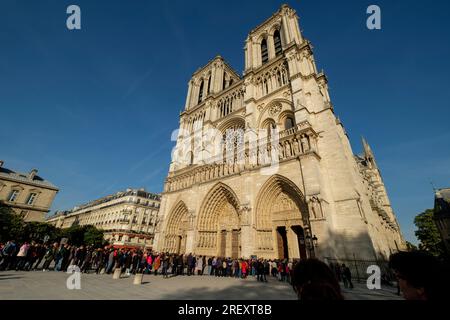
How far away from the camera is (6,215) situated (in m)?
21.6

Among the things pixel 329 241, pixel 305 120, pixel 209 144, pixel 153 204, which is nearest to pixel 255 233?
pixel 329 241

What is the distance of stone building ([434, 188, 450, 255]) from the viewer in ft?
90.9

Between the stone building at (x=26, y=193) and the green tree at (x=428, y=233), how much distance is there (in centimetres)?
5631

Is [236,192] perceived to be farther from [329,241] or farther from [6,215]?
[6,215]

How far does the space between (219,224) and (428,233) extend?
32.7 meters

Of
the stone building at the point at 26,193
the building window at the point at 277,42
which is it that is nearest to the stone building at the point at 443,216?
the building window at the point at 277,42

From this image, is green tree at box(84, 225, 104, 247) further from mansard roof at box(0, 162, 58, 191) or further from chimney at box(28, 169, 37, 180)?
chimney at box(28, 169, 37, 180)

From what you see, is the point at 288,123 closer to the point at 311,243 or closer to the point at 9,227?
the point at 311,243

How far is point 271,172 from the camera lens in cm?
1534

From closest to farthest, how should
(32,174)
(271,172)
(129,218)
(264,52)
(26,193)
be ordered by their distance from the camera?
1. (271,172)
2. (264,52)
3. (26,193)
4. (32,174)
5. (129,218)

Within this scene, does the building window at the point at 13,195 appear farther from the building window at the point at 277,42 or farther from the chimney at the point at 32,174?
the building window at the point at 277,42

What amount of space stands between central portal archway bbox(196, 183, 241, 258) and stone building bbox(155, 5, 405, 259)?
0.08 metres

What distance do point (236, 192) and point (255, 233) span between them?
3546mm

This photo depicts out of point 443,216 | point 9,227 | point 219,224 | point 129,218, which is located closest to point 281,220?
point 219,224
